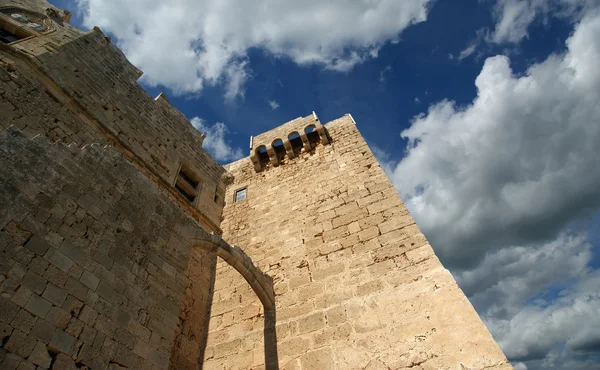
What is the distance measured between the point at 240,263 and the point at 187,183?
4.20m

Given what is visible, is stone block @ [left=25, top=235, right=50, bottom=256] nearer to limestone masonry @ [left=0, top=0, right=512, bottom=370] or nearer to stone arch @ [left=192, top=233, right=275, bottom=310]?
limestone masonry @ [left=0, top=0, right=512, bottom=370]

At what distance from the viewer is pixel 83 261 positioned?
3.59 metres

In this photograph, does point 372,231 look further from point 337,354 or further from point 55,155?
point 55,155

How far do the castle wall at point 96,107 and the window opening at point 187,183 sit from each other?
13 cm

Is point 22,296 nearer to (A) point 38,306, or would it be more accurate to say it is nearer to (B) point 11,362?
(A) point 38,306

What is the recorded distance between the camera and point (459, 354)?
3979 mm

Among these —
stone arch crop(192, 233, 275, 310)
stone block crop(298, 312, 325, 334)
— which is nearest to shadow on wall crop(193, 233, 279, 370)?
stone arch crop(192, 233, 275, 310)

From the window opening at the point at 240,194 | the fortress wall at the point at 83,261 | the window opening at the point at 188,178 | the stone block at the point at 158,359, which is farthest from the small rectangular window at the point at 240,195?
the stone block at the point at 158,359

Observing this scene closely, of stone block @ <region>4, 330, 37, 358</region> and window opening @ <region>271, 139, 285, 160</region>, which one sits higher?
window opening @ <region>271, 139, 285, 160</region>

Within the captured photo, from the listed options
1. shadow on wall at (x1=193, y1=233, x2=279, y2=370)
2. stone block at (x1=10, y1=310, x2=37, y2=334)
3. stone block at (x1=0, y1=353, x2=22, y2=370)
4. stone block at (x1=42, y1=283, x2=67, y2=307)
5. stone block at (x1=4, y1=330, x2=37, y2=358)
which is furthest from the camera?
shadow on wall at (x1=193, y1=233, x2=279, y2=370)

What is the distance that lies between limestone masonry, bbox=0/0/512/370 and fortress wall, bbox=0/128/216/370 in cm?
1

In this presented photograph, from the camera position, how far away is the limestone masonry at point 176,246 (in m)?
3.31

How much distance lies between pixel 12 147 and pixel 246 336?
444 centimetres

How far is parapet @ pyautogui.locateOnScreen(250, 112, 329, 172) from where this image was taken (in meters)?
9.15
